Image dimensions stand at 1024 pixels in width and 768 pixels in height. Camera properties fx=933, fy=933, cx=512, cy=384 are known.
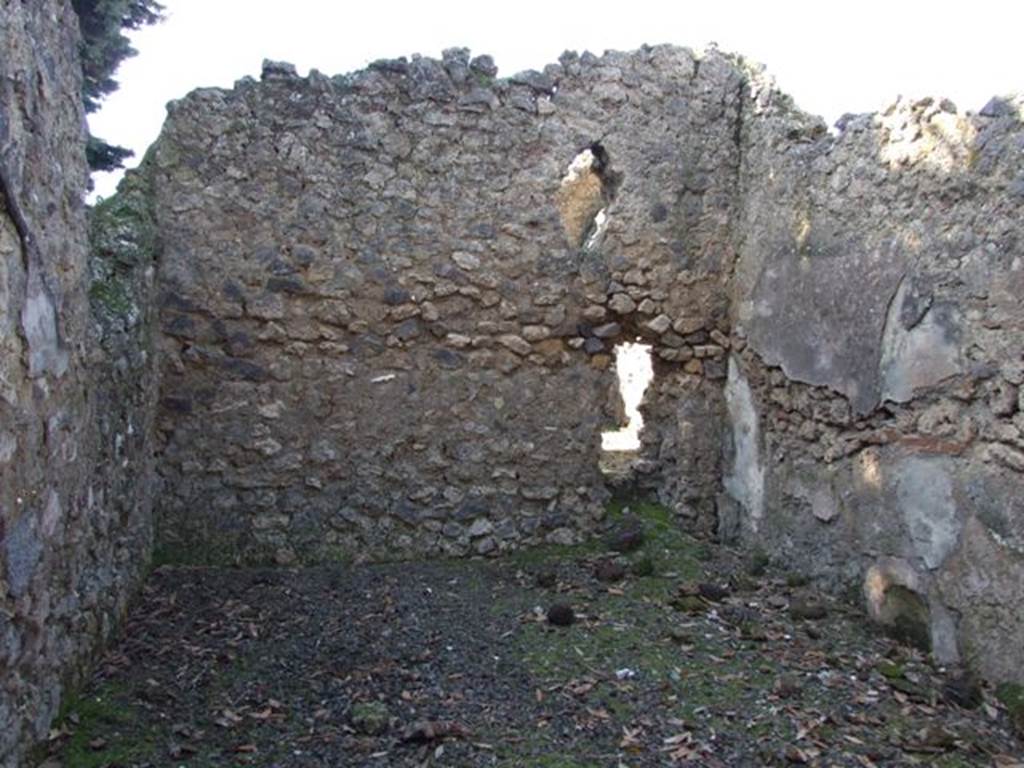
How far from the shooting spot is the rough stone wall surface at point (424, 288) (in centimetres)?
517

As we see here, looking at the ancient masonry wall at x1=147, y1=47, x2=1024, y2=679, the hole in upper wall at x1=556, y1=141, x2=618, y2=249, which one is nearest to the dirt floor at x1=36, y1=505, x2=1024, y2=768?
the ancient masonry wall at x1=147, y1=47, x2=1024, y2=679

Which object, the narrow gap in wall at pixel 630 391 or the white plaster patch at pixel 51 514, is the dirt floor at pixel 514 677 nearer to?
the white plaster patch at pixel 51 514

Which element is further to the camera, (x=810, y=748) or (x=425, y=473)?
(x=425, y=473)

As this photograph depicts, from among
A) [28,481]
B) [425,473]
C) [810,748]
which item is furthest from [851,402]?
[28,481]

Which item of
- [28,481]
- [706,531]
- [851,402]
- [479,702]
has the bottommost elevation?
[479,702]

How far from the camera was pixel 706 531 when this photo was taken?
5.72 metres

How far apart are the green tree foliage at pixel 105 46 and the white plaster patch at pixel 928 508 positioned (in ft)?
23.8

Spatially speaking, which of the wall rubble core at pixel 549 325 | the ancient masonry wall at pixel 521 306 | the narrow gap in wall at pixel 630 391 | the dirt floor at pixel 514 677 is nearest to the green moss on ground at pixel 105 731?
the dirt floor at pixel 514 677

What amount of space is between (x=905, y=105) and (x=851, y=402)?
4.76 feet

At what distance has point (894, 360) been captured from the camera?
171 inches

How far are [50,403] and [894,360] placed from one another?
3587 millimetres

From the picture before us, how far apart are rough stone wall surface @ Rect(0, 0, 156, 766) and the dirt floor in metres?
0.29

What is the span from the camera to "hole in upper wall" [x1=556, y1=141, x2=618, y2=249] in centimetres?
565

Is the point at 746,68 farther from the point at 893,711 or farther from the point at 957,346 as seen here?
the point at 893,711
